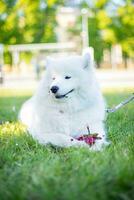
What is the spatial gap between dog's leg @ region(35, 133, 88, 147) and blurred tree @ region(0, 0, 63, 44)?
2927cm

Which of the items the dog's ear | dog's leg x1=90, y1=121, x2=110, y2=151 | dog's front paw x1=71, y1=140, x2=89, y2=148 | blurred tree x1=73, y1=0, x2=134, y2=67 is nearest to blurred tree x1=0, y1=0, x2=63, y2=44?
blurred tree x1=73, y1=0, x2=134, y2=67

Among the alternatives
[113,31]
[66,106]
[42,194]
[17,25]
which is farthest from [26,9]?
[42,194]

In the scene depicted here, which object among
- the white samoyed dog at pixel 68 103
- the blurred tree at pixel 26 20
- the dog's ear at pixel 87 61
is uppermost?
the dog's ear at pixel 87 61

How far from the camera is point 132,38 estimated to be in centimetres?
3588

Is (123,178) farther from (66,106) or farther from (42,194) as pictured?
(66,106)

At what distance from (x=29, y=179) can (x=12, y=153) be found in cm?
119

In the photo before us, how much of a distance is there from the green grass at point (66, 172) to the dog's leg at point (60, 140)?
98mm

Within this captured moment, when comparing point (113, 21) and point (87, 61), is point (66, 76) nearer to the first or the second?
point (87, 61)

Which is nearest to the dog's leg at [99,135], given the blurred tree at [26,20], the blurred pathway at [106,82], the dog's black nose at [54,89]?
the dog's black nose at [54,89]

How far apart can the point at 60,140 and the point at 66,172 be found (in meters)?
1.43

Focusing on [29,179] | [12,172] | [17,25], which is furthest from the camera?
[17,25]

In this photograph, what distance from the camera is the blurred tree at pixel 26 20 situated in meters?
33.7

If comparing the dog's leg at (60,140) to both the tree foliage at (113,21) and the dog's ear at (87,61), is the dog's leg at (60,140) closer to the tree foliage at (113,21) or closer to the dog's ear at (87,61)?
the dog's ear at (87,61)

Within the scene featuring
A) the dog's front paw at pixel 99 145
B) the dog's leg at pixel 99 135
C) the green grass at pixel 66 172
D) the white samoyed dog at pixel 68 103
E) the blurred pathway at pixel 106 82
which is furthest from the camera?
the blurred pathway at pixel 106 82
